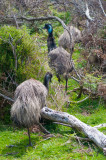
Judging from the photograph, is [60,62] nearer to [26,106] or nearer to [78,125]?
[78,125]

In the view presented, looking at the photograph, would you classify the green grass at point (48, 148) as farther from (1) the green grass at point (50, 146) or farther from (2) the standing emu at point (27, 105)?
(2) the standing emu at point (27, 105)

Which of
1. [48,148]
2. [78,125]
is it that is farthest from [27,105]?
[78,125]

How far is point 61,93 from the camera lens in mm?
8227

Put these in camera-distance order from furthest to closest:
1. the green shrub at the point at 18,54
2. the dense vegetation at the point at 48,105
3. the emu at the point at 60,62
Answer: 1. the emu at the point at 60,62
2. the green shrub at the point at 18,54
3. the dense vegetation at the point at 48,105

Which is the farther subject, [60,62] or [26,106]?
[60,62]

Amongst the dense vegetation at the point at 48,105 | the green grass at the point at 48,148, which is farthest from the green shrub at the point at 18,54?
the green grass at the point at 48,148

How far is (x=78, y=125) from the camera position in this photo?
20.1 feet

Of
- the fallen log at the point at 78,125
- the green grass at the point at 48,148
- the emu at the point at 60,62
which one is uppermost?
the emu at the point at 60,62

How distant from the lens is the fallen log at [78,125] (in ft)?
18.0

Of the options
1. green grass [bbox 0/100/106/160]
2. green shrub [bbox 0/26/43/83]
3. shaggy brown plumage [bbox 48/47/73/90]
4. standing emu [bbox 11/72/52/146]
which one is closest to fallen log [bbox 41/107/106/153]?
green grass [bbox 0/100/106/160]

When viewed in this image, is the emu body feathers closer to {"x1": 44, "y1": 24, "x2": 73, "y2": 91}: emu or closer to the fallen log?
the fallen log

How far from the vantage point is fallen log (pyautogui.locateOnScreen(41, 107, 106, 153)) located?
5477 mm

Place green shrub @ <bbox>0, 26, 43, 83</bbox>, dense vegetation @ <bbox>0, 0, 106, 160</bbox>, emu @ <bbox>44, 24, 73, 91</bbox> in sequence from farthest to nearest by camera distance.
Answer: emu @ <bbox>44, 24, 73, 91</bbox>
green shrub @ <bbox>0, 26, 43, 83</bbox>
dense vegetation @ <bbox>0, 0, 106, 160</bbox>

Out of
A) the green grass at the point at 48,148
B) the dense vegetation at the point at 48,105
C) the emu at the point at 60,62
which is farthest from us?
the emu at the point at 60,62
